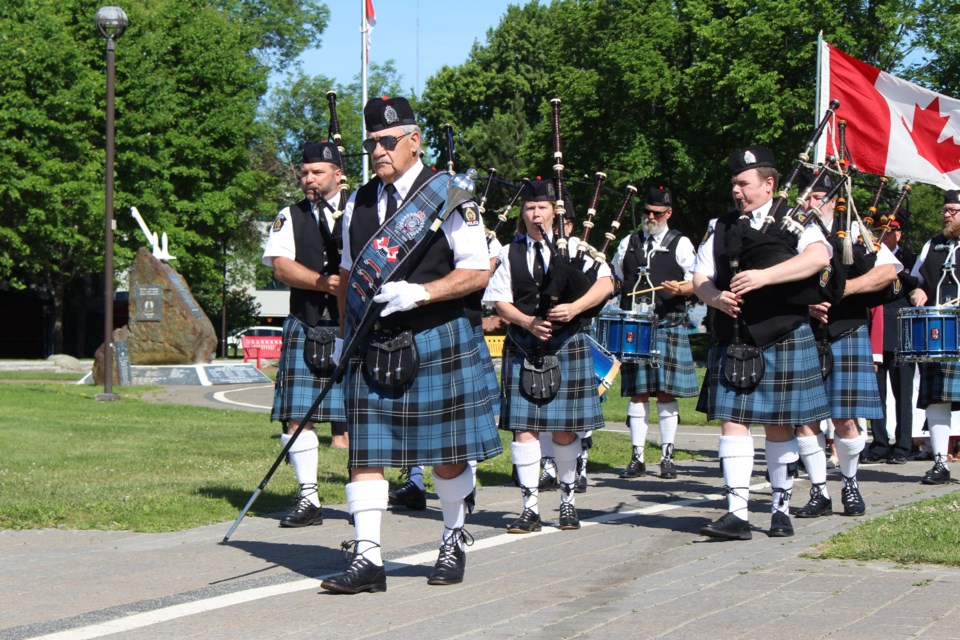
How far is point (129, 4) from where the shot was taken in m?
43.0

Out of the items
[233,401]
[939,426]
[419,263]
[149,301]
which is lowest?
[233,401]

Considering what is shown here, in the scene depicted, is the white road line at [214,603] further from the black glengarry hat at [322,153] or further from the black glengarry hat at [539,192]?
the black glengarry hat at [322,153]

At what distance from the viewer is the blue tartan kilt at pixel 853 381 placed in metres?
8.77

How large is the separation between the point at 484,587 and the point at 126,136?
124 feet

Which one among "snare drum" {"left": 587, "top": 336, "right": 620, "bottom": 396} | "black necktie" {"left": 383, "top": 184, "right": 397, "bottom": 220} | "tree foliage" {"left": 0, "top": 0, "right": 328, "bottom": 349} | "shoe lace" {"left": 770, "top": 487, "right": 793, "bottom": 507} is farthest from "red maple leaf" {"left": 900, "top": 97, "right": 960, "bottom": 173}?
"tree foliage" {"left": 0, "top": 0, "right": 328, "bottom": 349}

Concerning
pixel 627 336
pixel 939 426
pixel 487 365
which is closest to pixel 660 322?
pixel 627 336

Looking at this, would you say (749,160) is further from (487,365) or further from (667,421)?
(667,421)

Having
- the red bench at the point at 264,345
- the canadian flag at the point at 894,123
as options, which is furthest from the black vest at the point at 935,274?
the red bench at the point at 264,345

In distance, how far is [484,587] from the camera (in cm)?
578

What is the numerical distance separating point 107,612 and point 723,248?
378 cm

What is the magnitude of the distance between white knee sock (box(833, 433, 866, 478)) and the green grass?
2.51ft

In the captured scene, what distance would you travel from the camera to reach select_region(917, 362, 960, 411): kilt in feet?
34.1

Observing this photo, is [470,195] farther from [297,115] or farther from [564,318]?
[297,115]

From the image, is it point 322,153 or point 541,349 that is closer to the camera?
point 322,153
